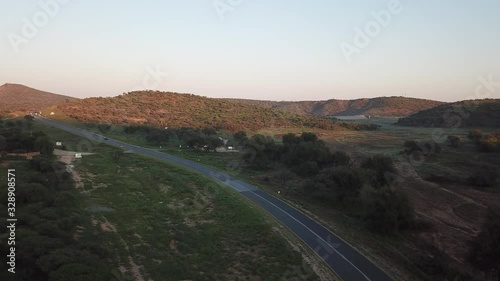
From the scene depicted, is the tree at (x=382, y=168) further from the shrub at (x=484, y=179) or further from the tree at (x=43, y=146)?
the tree at (x=43, y=146)

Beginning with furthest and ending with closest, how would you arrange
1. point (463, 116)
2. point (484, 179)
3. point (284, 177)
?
point (463, 116)
point (484, 179)
point (284, 177)

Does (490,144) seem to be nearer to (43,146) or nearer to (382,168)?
(382,168)

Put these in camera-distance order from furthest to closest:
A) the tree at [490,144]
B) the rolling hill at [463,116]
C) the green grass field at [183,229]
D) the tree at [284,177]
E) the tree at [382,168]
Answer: the rolling hill at [463,116] → the tree at [490,144] → the tree at [284,177] → the tree at [382,168] → the green grass field at [183,229]

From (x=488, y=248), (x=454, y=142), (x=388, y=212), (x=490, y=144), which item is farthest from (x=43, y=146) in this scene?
(x=454, y=142)

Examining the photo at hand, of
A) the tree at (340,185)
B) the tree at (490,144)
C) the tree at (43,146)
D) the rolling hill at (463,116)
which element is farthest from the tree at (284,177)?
the rolling hill at (463,116)

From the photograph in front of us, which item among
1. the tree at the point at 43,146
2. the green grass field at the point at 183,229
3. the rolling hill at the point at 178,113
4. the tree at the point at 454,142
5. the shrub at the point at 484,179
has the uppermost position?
the rolling hill at the point at 178,113

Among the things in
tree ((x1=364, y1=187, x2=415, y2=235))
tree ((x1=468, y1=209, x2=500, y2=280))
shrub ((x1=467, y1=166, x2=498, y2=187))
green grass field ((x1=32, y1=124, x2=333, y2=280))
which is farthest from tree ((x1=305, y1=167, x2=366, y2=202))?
shrub ((x1=467, y1=166, x2=498, y2=187))
